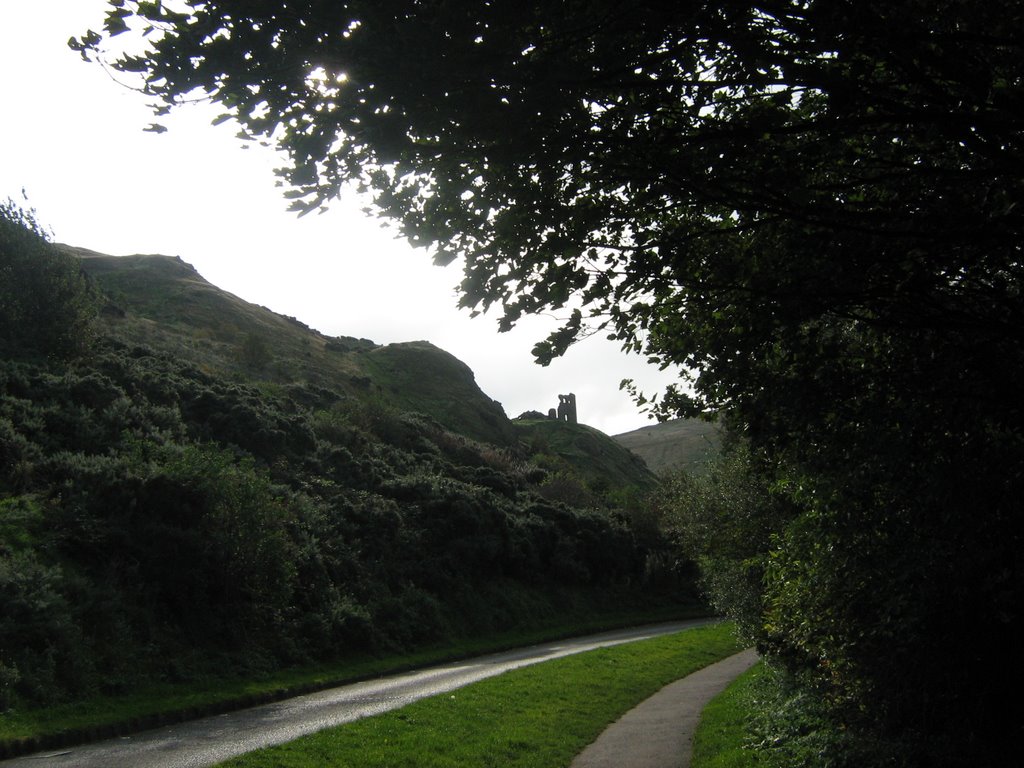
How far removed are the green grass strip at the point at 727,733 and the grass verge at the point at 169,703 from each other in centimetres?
861

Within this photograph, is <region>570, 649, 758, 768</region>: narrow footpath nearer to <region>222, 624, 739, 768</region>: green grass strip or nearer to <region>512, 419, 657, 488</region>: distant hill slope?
<region>222, 624, 739, 768</region>: green grass strip

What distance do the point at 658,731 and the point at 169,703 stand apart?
8.60m

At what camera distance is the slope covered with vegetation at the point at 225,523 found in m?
17.4

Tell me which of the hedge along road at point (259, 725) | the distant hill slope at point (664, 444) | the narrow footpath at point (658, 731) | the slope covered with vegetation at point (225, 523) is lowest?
the narrow footpath at point (658, 731)

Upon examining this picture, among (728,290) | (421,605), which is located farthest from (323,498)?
(728,290)

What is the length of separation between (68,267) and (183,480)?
15416mm

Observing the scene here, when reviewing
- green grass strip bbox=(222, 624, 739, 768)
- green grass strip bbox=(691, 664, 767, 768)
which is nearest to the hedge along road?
green grass strip bbox=(222, 624, 739, 768)

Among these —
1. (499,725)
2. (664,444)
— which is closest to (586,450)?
(499,725)

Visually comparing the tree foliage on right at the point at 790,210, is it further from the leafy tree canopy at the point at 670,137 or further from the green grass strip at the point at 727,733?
the green grass strip at the point at 727,733

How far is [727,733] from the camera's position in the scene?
39.0 ft

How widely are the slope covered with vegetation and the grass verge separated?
52cm

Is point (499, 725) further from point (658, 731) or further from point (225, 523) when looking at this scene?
point (225, 523)

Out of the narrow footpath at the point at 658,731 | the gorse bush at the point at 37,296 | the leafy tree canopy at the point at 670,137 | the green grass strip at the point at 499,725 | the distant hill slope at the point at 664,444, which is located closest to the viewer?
the leafy tree canopy at the point at 670,137

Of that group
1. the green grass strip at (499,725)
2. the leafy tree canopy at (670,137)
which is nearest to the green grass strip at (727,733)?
the green grass strip at (499,725)
